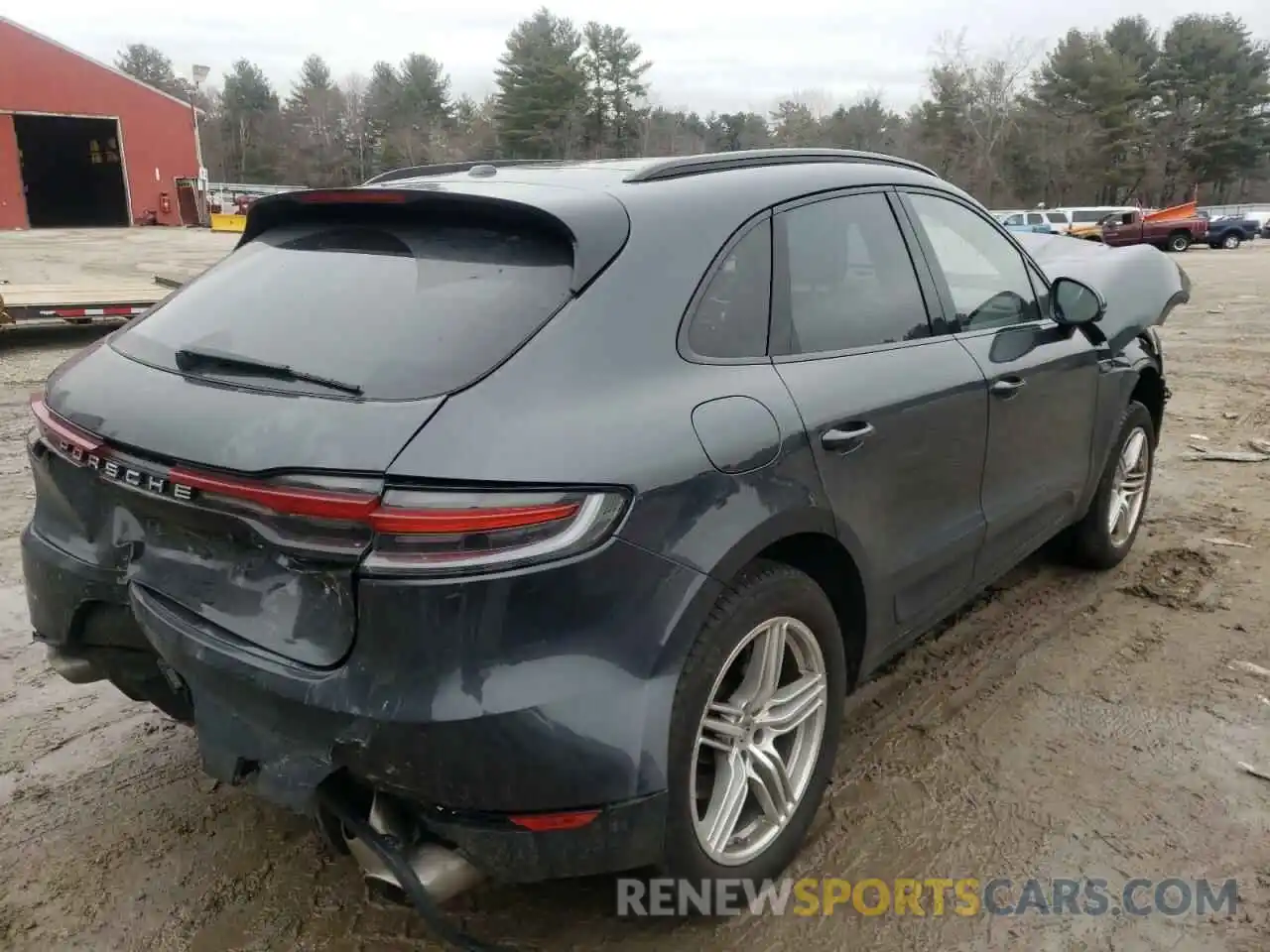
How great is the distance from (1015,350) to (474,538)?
229cm

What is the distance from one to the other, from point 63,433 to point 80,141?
44297 millimetres

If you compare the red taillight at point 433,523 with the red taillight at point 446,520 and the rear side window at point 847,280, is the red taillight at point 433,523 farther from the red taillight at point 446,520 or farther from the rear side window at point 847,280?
the rear side window at point 847,280

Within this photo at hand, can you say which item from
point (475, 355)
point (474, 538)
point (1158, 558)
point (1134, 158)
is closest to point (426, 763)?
point (474, 538)

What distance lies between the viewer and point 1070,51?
2235 inches

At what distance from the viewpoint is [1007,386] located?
3.20m

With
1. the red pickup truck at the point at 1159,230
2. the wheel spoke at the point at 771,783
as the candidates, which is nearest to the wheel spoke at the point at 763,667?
the wheel spoke at the point at 771,783

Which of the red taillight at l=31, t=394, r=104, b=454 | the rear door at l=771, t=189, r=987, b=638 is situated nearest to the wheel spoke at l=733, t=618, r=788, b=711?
the rear door at l=771, t=189, r=987, b=638

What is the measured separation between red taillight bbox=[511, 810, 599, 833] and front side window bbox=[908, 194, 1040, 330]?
2.07m

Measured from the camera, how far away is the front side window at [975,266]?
126 inches

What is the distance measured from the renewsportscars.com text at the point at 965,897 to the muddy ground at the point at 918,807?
0.03 meters

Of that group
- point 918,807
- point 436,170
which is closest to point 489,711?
point 918,807

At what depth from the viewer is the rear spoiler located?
2162mm

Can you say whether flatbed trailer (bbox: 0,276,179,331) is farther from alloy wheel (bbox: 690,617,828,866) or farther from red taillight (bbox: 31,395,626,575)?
alloy wheel (bbox: 690,617,828,866)

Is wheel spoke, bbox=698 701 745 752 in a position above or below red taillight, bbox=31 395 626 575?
below
